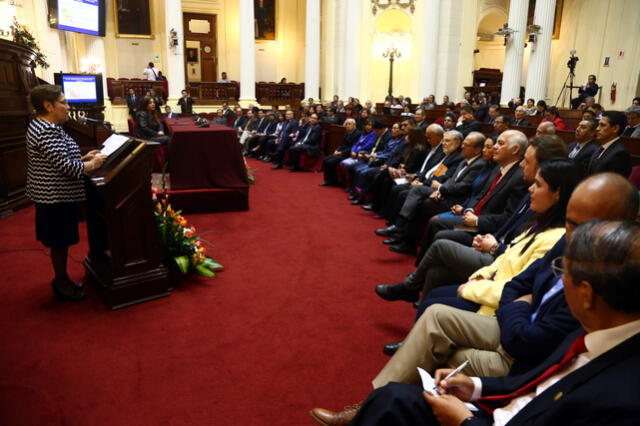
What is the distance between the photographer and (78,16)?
10.5 meters

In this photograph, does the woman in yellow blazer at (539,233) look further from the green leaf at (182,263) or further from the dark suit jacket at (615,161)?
the dark suit jacket at (615,161)

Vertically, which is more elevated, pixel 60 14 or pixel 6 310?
pixel 60 14

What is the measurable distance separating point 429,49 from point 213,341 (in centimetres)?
1377

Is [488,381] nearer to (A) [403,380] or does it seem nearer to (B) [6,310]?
(A) [403,380]

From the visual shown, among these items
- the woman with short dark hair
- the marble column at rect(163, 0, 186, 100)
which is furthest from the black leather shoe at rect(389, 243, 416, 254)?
the marble column at rect(163, 0, 186, 100)

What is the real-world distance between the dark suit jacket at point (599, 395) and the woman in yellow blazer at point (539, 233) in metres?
1.04

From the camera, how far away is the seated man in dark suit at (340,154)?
7.62 metres

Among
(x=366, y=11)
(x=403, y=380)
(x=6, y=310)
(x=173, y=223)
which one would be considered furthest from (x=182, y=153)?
(x=366, y=11)

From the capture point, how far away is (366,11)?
51.3 ft

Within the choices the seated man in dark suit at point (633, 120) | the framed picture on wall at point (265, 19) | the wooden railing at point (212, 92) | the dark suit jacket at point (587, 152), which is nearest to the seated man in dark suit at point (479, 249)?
the dark suit jacket at point (587, 152)

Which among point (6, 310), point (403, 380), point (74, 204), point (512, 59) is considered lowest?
point (6, 310)

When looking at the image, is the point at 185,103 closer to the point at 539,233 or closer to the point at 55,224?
the point at 55,224

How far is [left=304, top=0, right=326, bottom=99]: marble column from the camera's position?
15729 millimetres

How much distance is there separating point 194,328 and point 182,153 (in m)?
3.06
